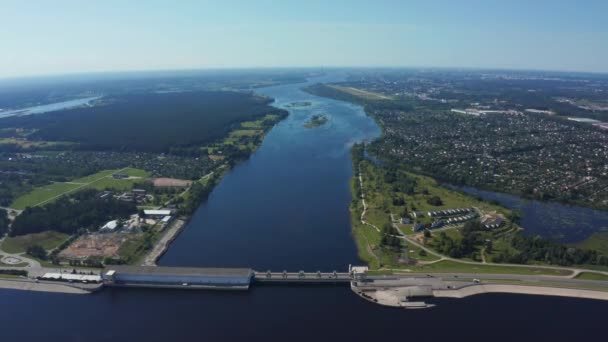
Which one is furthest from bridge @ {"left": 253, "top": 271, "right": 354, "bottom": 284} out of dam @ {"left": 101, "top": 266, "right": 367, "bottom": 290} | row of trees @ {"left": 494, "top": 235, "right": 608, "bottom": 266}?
row of trees @ {"left": 494, "top": 235, "right": 608, "bottom": 266}

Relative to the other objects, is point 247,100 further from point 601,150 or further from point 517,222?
point 517,222

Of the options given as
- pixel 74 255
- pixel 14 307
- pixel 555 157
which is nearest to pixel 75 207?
pixel 74 255

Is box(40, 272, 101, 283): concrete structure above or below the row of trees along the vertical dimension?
below

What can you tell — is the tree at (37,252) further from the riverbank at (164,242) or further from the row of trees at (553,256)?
the row of trees at (553,256)

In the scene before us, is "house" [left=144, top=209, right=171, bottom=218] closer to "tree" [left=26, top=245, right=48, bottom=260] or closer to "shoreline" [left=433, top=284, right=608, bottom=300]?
"tree" [left=26, top=245, right=48, bottom=260]

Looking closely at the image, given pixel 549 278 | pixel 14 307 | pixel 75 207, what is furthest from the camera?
pixel 75 207

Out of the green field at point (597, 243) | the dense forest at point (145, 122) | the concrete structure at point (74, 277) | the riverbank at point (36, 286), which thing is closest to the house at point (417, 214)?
the green field at point (597, 243)
